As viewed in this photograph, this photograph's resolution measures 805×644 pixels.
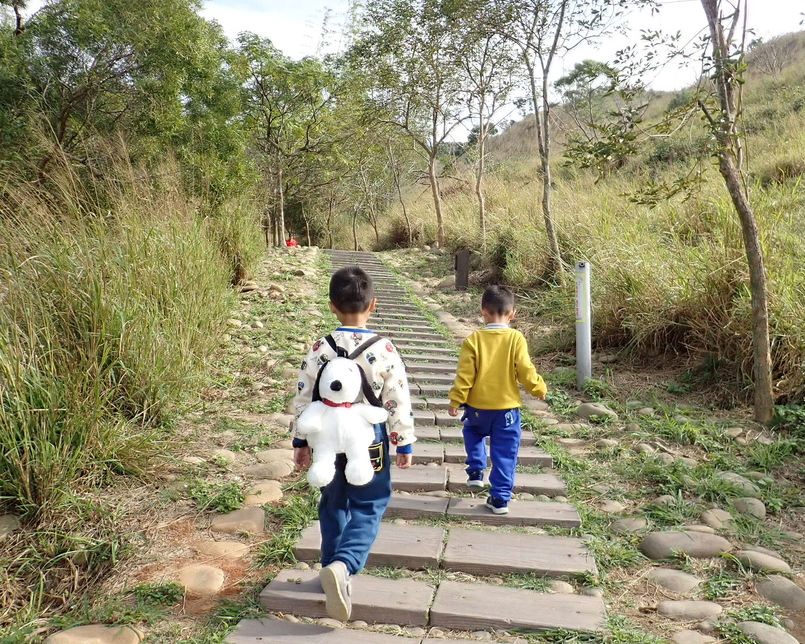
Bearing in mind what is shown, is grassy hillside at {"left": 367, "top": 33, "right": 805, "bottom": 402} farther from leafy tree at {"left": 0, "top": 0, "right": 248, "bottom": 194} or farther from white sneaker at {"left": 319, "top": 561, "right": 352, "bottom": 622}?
leafy tree at {"left": 0, "top": 0, "right": 248, "bottom": 194}

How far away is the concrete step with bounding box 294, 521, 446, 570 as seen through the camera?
304 cm

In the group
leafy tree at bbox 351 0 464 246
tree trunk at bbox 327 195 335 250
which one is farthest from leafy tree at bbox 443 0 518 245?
tree trunk at bbox 327 195 335 250

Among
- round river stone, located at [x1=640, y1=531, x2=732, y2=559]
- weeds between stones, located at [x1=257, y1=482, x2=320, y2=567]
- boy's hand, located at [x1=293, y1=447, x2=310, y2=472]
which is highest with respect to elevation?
boy's hand, located at [x1=293, y1=447, x2=310, y2=472]

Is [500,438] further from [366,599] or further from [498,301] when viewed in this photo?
[366,599]

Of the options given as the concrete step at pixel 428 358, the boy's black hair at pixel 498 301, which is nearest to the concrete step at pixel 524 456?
the boy's black hair at pixel 498 301

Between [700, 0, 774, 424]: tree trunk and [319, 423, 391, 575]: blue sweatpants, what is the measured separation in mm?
3108

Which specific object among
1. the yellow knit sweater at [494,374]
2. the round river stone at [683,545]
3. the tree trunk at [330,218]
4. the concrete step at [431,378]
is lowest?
the round river stone at [683,545]

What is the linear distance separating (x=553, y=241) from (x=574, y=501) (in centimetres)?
566

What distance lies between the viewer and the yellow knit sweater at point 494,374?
11.3 ft

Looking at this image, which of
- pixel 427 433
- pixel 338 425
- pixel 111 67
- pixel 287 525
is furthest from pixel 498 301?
pixel 111 67

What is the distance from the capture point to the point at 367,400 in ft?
8.56

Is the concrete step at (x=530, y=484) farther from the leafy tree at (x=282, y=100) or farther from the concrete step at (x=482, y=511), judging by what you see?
the leafy tree at (x=282, y=100)

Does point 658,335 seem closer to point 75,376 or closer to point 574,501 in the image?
point 574,501

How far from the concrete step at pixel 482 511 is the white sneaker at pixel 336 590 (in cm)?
116
